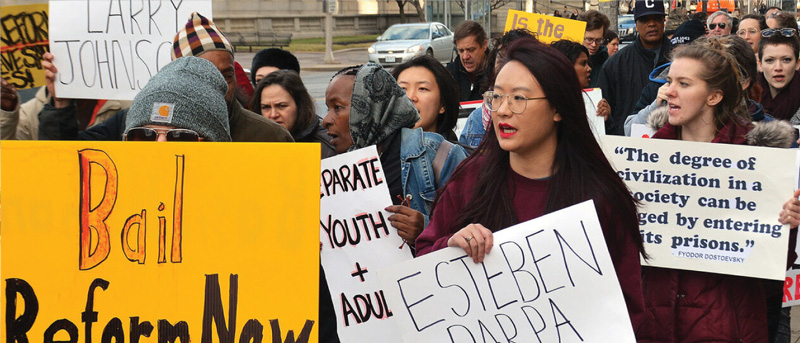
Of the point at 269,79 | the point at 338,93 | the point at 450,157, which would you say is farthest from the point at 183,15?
the point at 450,157

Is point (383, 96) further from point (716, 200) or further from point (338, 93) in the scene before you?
point (716, 200)

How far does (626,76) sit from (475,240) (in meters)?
4.75

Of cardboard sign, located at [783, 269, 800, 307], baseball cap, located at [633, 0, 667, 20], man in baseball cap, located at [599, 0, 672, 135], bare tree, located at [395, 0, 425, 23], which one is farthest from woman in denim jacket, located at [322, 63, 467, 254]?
bare tree, located at [395, 0, 425, 23]

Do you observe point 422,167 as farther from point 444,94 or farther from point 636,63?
point 636,63

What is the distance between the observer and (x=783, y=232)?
3525 mm

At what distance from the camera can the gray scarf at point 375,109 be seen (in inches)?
142

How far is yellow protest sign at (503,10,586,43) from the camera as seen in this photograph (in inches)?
322

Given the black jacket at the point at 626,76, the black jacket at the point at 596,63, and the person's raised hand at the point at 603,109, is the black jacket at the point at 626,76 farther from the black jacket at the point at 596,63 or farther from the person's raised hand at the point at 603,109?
the black jacket at the point at 596,63

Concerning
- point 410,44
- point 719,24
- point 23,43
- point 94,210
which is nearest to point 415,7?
point 410,44

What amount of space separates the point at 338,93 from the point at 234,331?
4.65 feet

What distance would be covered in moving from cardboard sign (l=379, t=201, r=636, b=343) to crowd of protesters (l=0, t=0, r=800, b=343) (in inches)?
3.1

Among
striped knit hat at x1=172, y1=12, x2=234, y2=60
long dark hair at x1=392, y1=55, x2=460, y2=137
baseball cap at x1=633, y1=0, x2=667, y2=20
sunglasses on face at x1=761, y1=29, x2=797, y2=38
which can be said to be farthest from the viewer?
baseball cap at x1=633, y1=0, x2=667, y2=20

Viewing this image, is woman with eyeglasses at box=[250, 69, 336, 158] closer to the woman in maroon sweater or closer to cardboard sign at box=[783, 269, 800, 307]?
the woman in maroon sweater

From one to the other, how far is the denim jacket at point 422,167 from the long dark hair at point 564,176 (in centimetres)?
73
